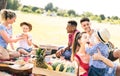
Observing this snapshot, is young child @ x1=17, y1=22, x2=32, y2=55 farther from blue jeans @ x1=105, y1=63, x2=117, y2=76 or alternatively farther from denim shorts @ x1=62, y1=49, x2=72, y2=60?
blue jeans @ x1=105, y1=63, x2=117, y2=76

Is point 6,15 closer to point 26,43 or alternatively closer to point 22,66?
point 26,43

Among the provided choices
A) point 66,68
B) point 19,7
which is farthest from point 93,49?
point 19,7

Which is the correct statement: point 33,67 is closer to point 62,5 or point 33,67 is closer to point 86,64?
point 86,64

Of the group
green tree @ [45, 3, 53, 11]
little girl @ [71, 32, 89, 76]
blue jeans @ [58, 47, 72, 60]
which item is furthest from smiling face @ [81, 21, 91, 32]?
green tree @ [45, 3, 53, 11]

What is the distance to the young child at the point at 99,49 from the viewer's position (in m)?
3.53

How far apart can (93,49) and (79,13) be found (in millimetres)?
18748

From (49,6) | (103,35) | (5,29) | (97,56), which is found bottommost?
(49,6)

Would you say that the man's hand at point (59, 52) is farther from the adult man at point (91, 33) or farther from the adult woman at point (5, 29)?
the adult woman at point (5, 29)

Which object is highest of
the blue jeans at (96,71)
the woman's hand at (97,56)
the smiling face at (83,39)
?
the smiling face at (83,39)

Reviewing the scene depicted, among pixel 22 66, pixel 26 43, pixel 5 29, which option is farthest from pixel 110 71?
pixel 26 43

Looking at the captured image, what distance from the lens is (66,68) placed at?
409cm

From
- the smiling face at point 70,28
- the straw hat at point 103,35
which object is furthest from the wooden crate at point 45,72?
the smiling face at point 70,28

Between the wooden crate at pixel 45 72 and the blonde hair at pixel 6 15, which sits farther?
the blonde hair at pixel 6 15

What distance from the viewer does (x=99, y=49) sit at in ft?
11.7
